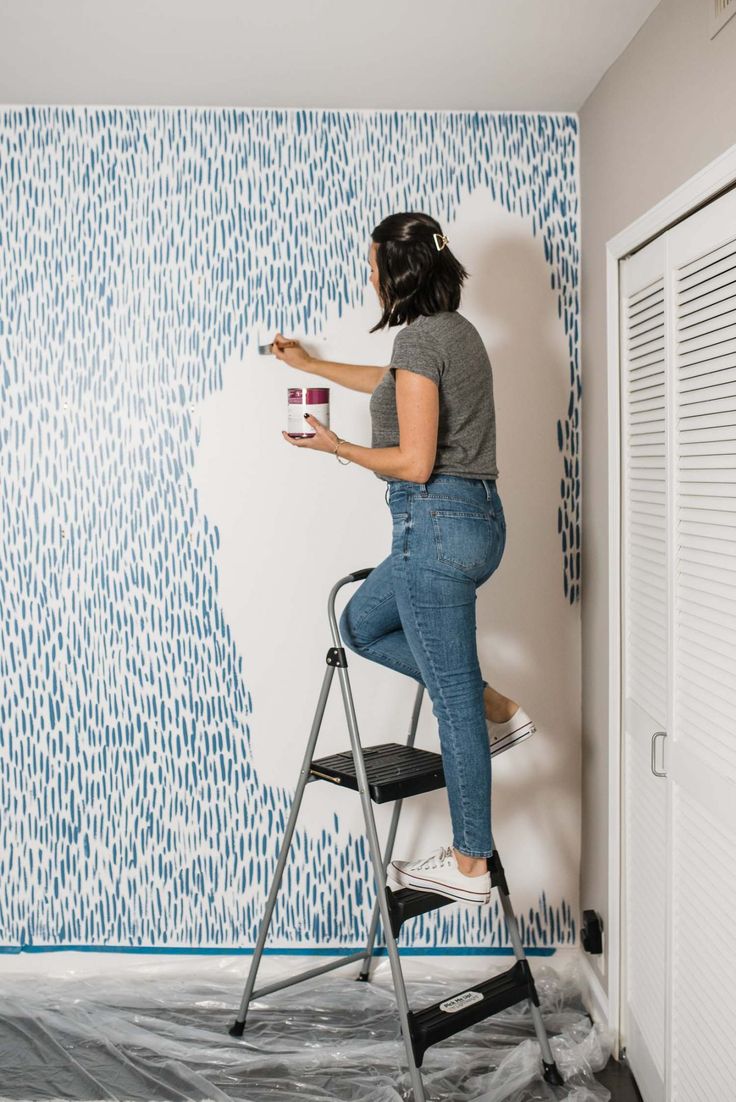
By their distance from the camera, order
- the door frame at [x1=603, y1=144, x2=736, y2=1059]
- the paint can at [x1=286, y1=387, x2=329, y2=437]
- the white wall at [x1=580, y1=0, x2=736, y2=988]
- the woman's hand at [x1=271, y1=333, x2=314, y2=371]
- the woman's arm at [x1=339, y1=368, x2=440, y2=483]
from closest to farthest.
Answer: the white wall at [x1=580, y1=0, x2=736, y2=988] → the woman's arm at [x1=339, y1=368, x2=440, y2=483] → the paint can at [x1=286, y1=387, x2=329, y2=437] → the door frame at [x1=603, y1=144, x2=736, y2=1059] → the woman's hand at [x1=271, y1=333, x2=314, y2=371]

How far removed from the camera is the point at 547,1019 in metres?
2.56

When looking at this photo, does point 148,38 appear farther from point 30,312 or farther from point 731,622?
point 731,622

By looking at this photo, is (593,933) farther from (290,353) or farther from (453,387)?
(290,353)

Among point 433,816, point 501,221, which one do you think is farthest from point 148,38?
point 433,816

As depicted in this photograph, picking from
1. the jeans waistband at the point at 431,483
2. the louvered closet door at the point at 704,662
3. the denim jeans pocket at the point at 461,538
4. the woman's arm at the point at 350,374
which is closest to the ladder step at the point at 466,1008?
the louvered closet door at the point at 704,662

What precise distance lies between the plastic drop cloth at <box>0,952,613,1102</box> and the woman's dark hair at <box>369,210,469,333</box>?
1.75m

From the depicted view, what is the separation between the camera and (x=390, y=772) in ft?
7.66

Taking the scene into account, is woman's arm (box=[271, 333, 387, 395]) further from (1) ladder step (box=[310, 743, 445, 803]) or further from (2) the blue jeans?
(1) ladder step (box=[310, 743, 445, 803])

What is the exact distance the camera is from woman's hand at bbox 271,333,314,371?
2.70 m

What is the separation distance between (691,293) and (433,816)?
164cm

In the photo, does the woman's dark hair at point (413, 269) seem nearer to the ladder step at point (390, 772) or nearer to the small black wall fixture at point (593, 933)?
the ladder step at point (390, 772)

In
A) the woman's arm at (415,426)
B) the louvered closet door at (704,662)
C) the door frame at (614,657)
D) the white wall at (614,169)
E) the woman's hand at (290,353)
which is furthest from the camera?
the woman's hand at (290,353)

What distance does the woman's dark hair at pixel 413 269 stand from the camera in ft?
7.01

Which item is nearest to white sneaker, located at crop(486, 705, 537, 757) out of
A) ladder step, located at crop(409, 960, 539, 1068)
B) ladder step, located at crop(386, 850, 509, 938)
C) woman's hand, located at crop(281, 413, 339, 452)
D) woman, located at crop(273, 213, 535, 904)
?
woman, located at crop(273, 213, 535, 904)
